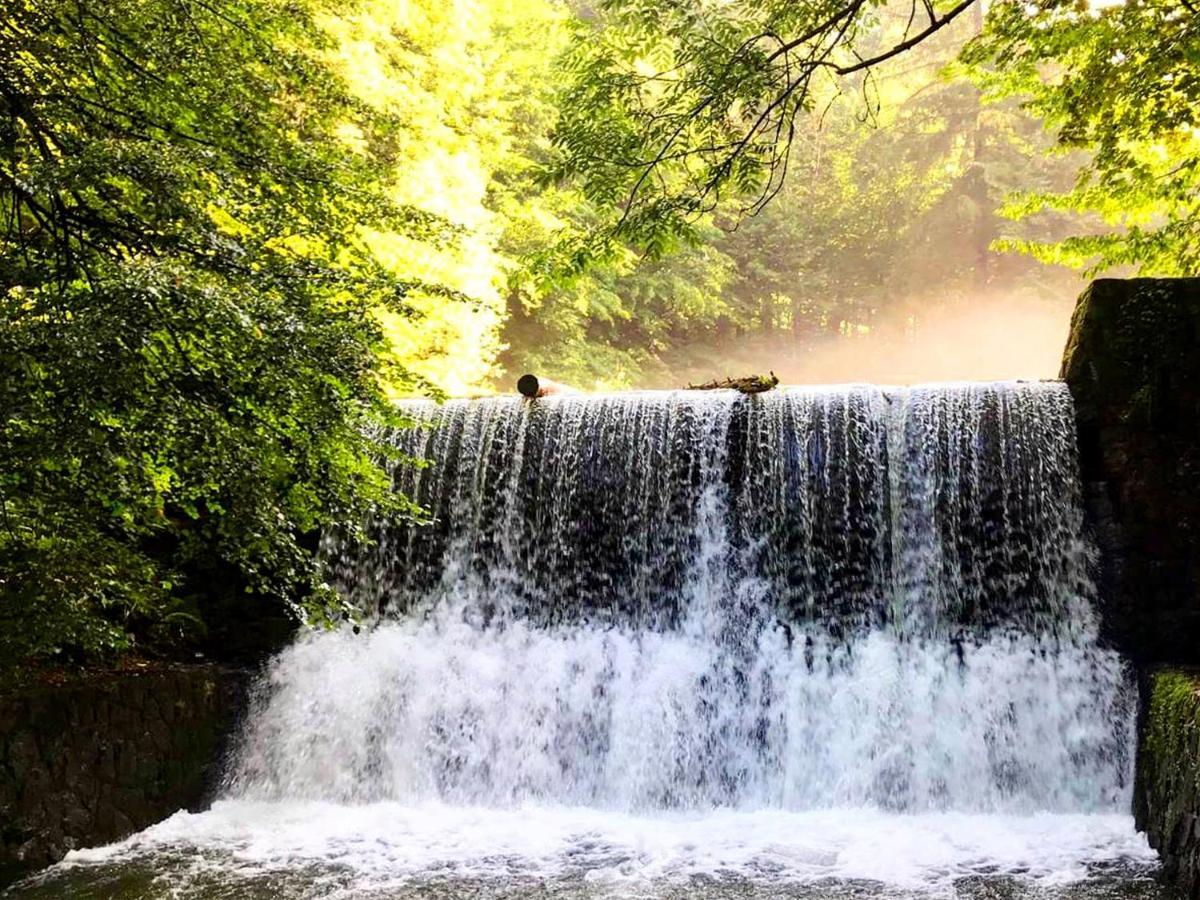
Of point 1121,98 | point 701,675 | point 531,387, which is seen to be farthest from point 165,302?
point 1121,98

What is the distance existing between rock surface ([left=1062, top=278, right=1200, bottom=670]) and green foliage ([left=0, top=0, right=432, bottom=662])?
17.2 ft

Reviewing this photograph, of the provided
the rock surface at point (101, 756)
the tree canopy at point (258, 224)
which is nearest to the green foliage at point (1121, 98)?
the tree canopy at point (258, 224)

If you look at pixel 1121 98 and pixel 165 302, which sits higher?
pixel 1121 98

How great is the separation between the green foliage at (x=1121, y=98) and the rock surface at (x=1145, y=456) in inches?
44.4

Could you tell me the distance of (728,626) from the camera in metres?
7.38

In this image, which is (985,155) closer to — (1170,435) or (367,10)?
(367,10)

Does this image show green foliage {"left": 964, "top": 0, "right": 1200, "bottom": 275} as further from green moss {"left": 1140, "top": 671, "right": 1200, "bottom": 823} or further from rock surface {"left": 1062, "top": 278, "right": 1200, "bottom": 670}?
green moss {"left": 1140, "top": 671, "right": 1200, "bottom": 823}

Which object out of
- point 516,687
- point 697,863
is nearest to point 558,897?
point 697,863

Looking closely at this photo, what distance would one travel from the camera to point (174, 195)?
3.58 meters

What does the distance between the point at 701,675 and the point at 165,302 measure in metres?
5.09

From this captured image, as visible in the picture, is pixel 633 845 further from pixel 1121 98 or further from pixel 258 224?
pixel 1121 98

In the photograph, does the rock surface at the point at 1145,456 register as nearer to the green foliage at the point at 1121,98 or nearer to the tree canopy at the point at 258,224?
the green foliage at the point at 1121,98

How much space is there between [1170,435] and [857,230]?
847 inches

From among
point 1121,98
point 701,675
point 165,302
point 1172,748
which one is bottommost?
point 1172,748
